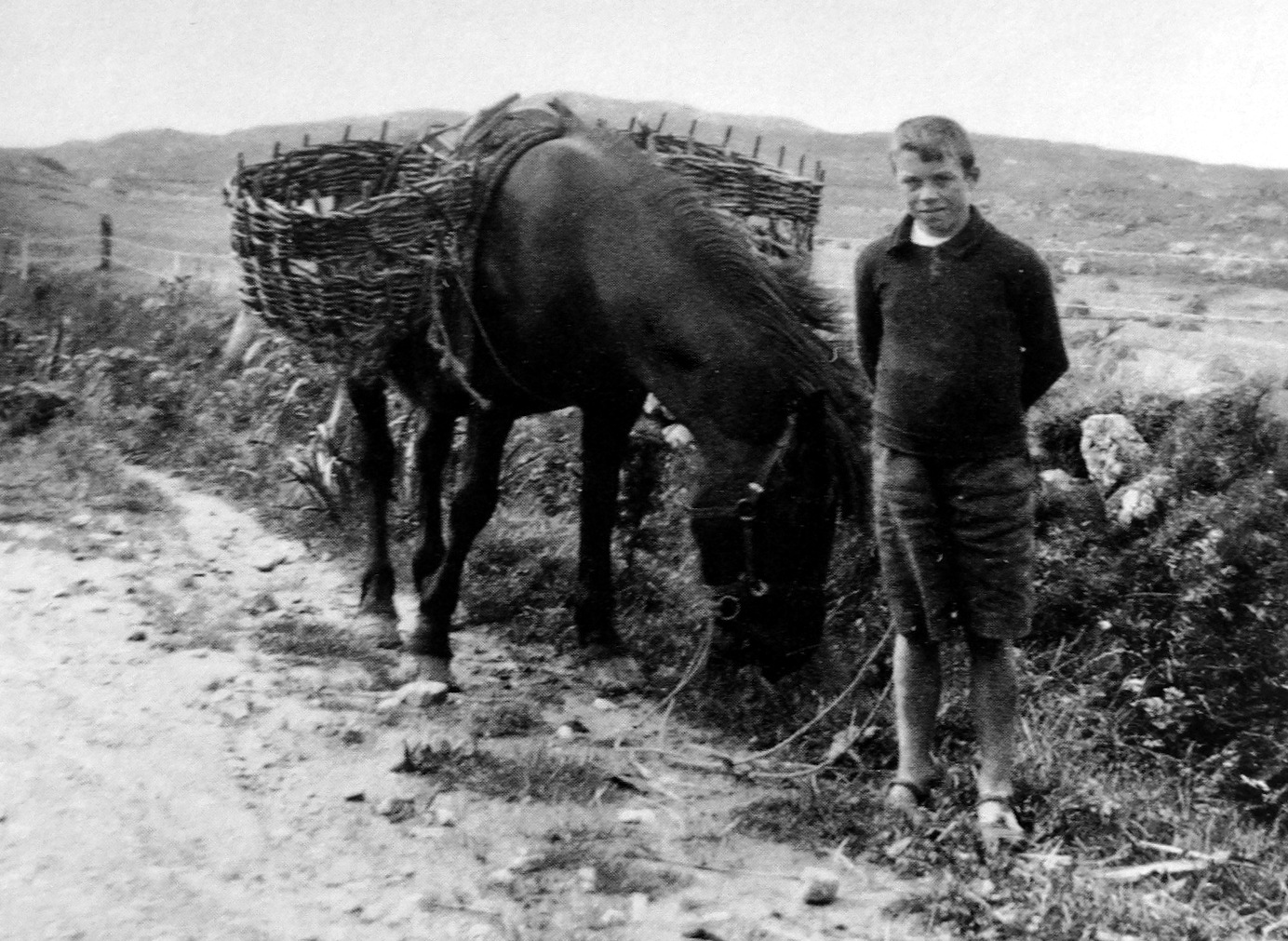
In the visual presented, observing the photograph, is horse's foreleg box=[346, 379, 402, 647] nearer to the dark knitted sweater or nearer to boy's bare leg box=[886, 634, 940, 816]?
boy's bare leg box=[886, 634, 940, 816]

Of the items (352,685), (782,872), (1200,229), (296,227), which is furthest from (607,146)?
(1200,229)

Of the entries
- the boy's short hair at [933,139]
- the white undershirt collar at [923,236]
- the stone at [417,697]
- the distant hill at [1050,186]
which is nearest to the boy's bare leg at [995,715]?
the white undershirt collar at [923,236]

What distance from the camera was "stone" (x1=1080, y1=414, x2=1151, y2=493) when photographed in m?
4.61

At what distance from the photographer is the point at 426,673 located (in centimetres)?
467

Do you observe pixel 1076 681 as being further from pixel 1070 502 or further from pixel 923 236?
pixel 923 236

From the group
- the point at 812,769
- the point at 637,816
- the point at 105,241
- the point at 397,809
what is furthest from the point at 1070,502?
the point at 105,241

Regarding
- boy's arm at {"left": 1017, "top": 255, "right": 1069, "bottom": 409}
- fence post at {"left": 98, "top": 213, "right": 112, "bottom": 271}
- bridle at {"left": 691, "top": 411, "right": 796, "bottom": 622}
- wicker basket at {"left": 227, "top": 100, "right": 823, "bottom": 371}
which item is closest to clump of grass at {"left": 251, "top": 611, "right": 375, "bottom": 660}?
wicker basket at {"left": 227, "top": 100, "right": 823, "bottom": 371}

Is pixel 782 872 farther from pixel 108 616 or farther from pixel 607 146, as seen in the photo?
pixel 108 616

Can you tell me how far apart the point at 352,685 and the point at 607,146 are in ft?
7.62

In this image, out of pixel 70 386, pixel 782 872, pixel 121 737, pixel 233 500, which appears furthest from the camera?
pixel 70 386

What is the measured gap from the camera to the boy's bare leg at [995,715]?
313 centimetres

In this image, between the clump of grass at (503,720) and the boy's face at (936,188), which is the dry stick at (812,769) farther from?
the boy's face at (936,188)

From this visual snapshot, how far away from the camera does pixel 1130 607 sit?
13.6ft

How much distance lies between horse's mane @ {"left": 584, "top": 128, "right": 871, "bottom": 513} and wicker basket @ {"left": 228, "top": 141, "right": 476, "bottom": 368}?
81cm
